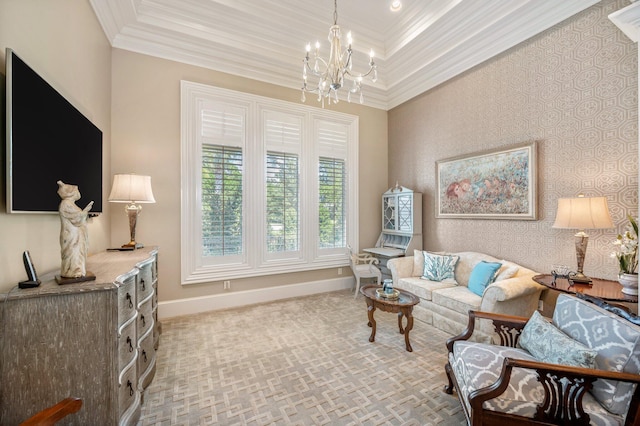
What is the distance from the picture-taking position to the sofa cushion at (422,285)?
3.51 metres

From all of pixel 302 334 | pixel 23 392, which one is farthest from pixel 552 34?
pixel 23 392

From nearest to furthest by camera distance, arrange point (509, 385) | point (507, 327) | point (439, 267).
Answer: point (509, 385)
point (507, 327)
point (439, 267)

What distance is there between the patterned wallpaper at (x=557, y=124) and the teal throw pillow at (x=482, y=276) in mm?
449

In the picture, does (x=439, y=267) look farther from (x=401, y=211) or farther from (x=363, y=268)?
(x=401, y=211)

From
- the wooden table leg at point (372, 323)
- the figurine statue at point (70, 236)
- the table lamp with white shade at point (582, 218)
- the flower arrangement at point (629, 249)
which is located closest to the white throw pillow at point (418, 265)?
the wooden table leg at point (372, 323)

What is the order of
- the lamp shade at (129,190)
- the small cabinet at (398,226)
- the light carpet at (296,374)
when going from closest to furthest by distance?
the light carpet at (296,374) → the lamp shade at (129,190) → the small cabinet at (398,226)

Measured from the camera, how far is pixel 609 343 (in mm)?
1456

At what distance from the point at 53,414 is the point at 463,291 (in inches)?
144

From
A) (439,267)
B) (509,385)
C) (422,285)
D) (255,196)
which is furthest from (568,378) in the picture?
(255,196)

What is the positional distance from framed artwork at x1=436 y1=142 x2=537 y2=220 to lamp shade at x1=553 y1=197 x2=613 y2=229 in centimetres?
65

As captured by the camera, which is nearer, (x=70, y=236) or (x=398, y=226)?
(x=70, y=236)

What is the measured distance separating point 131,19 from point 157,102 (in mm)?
955

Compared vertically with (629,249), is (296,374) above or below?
below

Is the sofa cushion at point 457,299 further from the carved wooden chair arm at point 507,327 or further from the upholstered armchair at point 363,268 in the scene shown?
the upholstered armchair at point 363,268
